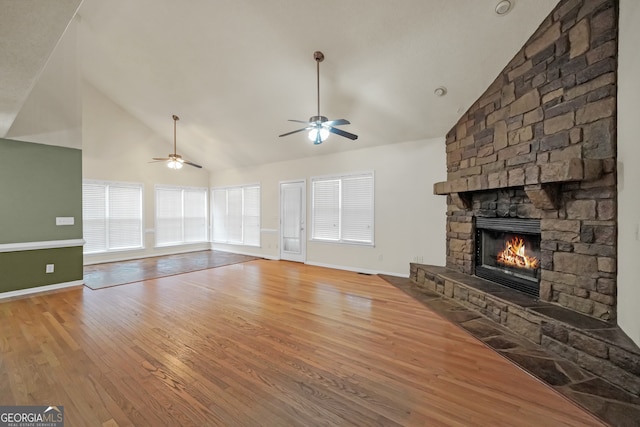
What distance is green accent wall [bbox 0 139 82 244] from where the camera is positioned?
4289 mm

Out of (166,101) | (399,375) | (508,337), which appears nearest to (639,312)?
(508,337)

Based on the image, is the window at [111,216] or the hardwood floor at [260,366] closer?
the hardwood floor at [260,366]

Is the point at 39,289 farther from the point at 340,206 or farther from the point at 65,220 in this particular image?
the point at 340,206

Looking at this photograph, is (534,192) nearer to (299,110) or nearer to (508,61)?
(508,61)

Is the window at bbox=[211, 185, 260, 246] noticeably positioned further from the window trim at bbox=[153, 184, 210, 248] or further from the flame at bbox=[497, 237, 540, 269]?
the flame at bbox=[497, 237, 540, 269]

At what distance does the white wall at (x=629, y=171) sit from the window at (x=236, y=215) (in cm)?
735

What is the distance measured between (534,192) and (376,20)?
8.71 ft

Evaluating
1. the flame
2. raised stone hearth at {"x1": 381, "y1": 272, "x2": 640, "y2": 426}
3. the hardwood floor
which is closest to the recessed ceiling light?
the flame

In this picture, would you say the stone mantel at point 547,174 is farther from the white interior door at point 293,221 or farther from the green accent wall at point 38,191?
the green accent wall at point 38,191

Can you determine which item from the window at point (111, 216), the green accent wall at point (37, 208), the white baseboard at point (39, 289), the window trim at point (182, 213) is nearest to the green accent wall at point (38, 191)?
the green accent wall at point (37, 208)

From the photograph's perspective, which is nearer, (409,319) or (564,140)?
(564,140)

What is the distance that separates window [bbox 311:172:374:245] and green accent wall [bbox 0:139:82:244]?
184 inches

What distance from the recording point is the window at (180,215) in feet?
27.4

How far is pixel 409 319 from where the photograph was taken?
3518 mm
